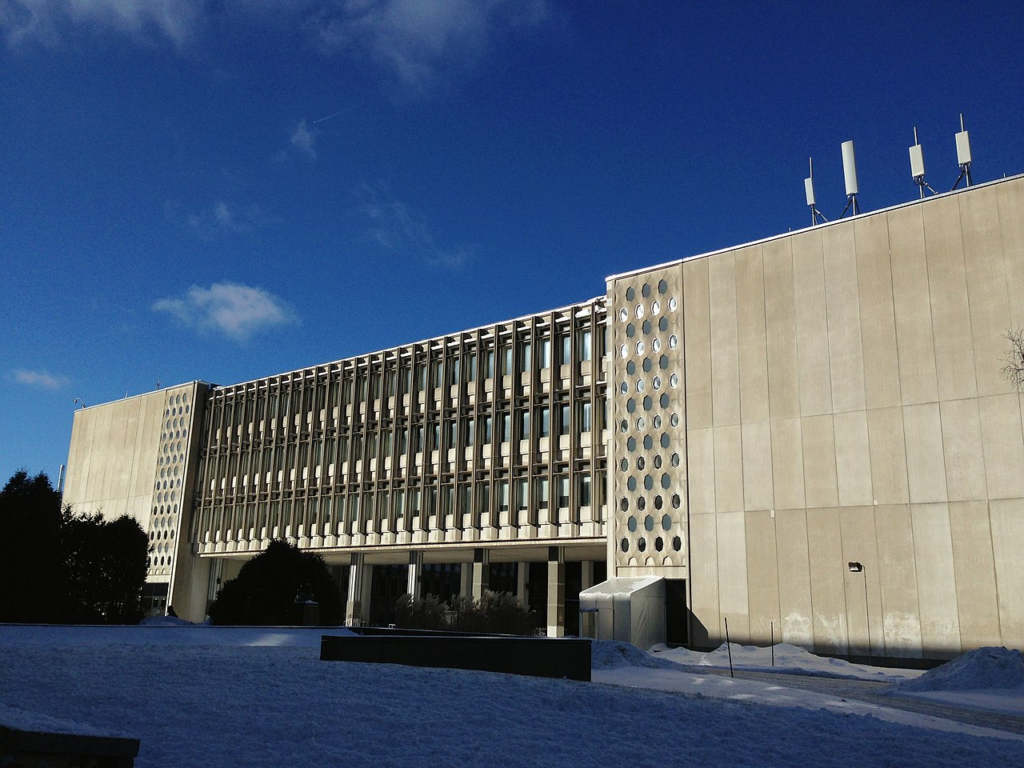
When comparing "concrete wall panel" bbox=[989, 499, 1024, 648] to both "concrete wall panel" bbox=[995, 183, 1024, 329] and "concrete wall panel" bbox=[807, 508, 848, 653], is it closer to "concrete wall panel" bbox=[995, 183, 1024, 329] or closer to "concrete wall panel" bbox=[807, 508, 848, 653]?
"concrete wall panel" bbox=[807, 508, 848, 653]

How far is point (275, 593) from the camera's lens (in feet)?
123

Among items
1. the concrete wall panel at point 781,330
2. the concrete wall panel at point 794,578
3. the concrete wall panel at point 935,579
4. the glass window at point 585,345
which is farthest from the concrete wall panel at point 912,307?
the glass window at point 585,345

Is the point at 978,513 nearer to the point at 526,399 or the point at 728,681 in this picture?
the point at 728,681

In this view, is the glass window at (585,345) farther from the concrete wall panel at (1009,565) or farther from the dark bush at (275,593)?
the concrete wall panel at (1009,565)

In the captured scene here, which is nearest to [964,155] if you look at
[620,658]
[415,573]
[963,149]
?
[963,149]

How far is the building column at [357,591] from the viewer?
59875 mm

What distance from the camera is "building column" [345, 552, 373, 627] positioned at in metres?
59.9

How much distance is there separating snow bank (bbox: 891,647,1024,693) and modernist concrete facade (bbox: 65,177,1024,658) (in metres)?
11.3

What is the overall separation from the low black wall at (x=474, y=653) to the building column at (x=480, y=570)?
117 feet

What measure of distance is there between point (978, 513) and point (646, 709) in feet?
90.2

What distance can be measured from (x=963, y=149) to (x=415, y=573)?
3808cm

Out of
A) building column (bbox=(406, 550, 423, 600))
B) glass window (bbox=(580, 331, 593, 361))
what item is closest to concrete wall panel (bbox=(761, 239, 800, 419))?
glass window (bbox=(580, 331, 593, 361))

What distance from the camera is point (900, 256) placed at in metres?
38.9

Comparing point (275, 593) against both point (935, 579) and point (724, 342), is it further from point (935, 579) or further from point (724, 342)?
point (935, 579)
